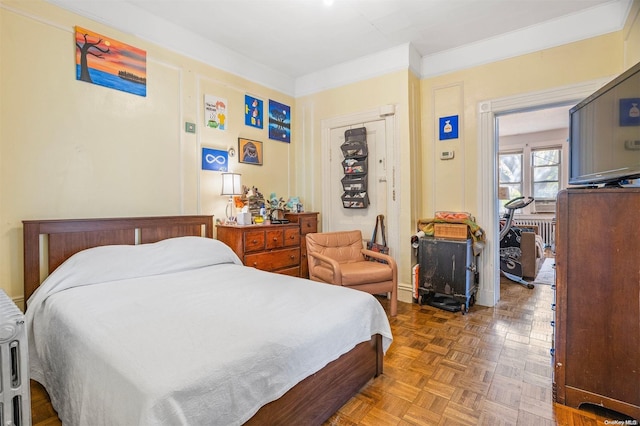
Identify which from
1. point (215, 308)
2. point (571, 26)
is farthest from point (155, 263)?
point (571, 26)

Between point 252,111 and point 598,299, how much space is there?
3729mm

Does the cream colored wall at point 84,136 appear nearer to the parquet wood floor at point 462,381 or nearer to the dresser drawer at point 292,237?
the dresser drawer at point 292,237

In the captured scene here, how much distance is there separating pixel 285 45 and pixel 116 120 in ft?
6.50

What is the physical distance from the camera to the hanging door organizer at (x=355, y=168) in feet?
12.9

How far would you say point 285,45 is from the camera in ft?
11.7

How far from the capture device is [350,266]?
3.36m

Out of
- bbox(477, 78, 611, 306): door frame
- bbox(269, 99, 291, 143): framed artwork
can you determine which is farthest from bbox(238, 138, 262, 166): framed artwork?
bbox(477, 78, 611, 306): door frame

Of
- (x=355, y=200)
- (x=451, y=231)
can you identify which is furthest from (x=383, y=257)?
(x=355, y=200)

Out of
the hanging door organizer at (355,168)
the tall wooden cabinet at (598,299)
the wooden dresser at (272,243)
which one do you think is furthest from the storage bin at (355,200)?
the tall wooden cabinet at (598,299)

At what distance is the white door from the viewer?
3.88m

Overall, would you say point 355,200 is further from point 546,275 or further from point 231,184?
point 546,275

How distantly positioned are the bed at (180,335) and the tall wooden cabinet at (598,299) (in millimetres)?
1044

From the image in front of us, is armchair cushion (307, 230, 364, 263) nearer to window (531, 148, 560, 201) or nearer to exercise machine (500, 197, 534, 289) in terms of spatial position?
exercise machine (500, 197, 534, 289)

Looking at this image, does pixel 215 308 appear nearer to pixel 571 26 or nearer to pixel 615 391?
pixel 615 391
